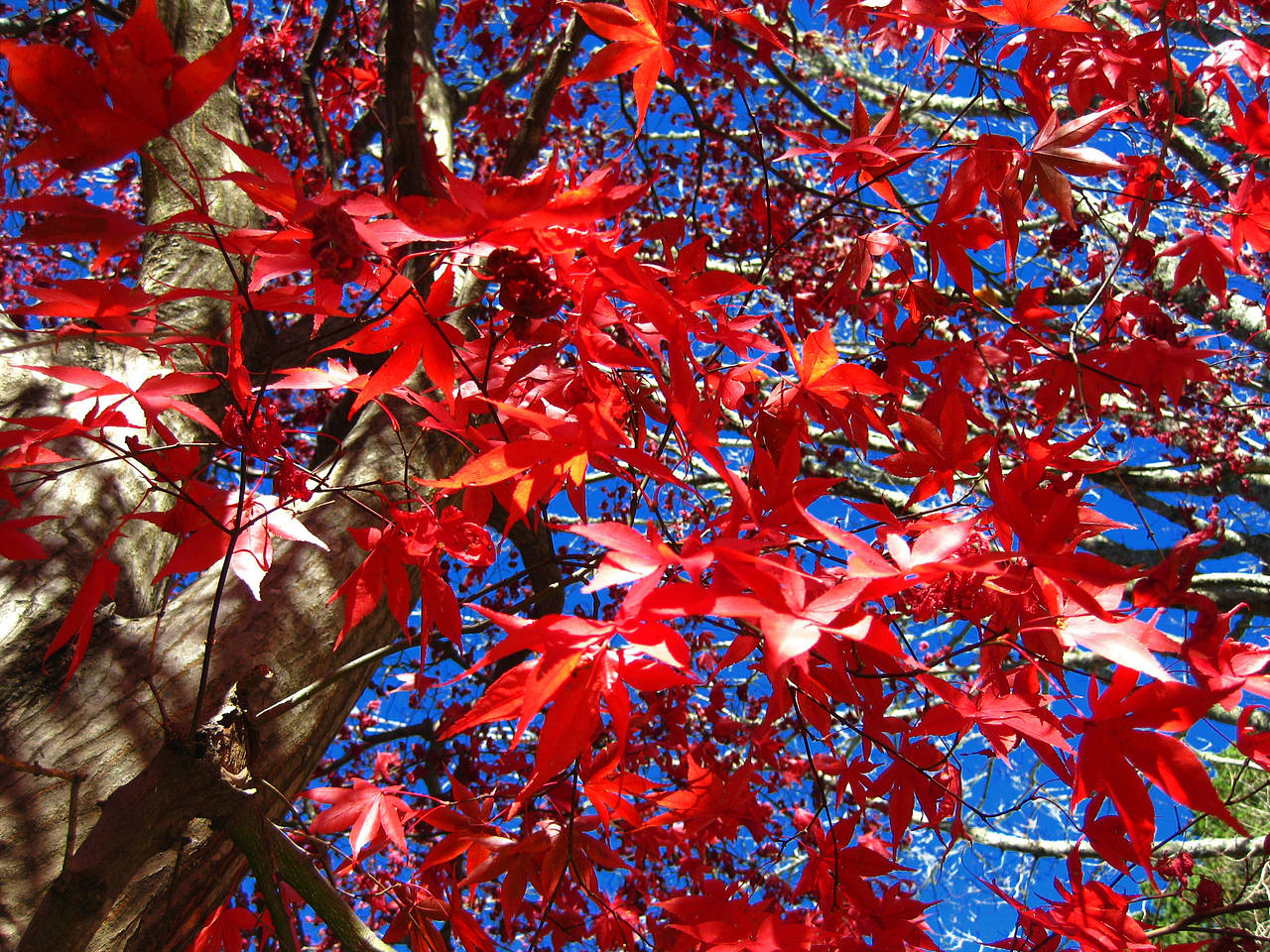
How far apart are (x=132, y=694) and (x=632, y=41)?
55.5 inches

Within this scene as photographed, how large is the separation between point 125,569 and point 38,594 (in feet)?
0.70

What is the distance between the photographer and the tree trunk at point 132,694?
1060 millimetres

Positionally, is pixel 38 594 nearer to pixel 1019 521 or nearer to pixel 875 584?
pixel 875 584

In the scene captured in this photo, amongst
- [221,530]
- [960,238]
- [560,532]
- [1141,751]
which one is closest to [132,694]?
[221,530]

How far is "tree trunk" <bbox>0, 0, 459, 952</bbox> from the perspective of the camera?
1.06m

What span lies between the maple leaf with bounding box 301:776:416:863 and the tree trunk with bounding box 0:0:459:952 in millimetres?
107

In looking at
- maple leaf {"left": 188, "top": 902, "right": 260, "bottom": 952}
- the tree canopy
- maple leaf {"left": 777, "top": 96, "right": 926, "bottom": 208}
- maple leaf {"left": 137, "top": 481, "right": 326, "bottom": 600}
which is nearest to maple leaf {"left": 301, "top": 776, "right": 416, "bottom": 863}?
the tree canopy

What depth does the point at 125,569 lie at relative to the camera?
166 centimetres

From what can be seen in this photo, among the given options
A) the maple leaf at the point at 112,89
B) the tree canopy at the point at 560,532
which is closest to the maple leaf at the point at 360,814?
the tree canopy at the point at 560,532

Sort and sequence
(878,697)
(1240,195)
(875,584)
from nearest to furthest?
(875,584) → (878,697) → (1240,195)

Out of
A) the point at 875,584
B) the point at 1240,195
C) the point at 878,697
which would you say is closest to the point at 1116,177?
the point at 1240,195

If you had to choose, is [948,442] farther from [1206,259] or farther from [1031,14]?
[1206,259]

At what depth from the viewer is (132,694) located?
4.53 ft

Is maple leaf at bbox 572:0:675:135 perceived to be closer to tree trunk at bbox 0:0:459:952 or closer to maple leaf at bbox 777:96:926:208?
maple leaf at bbox 777:96:926:208
